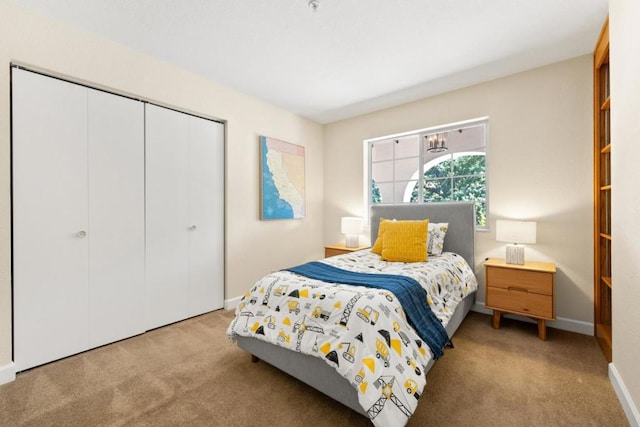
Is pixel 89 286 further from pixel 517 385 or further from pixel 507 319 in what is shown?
pixel 507 319

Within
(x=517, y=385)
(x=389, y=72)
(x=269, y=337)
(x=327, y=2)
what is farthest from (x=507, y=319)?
(x=327, y=2)

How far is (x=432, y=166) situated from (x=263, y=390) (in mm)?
3104

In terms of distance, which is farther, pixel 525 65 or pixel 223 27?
pixel 525 65

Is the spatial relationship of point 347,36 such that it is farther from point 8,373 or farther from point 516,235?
point 8,373

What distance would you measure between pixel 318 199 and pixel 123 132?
2711 mm

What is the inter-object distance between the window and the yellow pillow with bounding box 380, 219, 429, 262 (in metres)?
0.90

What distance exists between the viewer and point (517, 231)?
258 cm

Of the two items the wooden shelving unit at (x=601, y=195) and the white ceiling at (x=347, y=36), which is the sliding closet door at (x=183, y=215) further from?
the wooden shelving unit at (x=601, y=195)

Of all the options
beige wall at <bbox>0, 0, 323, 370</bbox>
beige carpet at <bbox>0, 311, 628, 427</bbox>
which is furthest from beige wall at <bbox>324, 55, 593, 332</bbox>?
beige wall at <bbox>0, 0, 323, 370</bbox>

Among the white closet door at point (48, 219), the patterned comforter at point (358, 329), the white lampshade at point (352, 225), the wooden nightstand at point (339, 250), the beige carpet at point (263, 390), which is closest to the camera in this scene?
the patterned comforter at point (358, 329)

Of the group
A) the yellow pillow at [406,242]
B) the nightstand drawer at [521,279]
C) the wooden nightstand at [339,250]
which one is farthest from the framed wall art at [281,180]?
the nightstand drawer at [521,279]

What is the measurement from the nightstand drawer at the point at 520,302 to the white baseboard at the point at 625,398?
0.58 metres

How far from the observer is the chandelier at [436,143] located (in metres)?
3.51

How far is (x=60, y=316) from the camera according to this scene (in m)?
2.16
